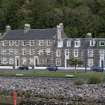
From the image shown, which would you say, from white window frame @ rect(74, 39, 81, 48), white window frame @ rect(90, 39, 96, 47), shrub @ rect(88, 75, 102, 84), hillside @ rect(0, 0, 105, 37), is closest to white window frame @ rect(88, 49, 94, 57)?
white window frame @ rect(90, 39, 96, 47)

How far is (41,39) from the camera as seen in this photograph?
383 ft

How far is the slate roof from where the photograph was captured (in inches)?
4606

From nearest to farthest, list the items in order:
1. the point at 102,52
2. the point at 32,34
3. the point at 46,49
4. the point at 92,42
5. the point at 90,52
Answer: the point at 102,52 < the point at 92,42 < the point at 90,52 < the point at 46,49 < the point at 32,34

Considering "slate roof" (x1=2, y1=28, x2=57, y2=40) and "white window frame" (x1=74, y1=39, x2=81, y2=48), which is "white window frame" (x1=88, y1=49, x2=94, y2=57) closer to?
"white window frame" (x1=74, y1=39, x2=81, y2=48)

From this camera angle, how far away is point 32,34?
119 m

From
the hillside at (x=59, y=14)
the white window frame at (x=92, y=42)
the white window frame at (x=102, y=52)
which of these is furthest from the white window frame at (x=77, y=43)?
the hillside at (x=59, y=14)

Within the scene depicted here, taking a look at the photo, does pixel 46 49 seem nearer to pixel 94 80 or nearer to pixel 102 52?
pixel 102 52

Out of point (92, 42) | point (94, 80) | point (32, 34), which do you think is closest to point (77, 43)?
point (92, 42)

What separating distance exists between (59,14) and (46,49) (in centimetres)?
3378

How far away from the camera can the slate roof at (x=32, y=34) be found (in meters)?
117

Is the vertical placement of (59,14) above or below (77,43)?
above

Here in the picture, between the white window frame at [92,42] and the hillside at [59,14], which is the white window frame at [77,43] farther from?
the hillside at [59,14]

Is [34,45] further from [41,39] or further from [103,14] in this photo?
[103,14]

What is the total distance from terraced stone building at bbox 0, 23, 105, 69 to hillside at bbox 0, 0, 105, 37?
68.0 ft
